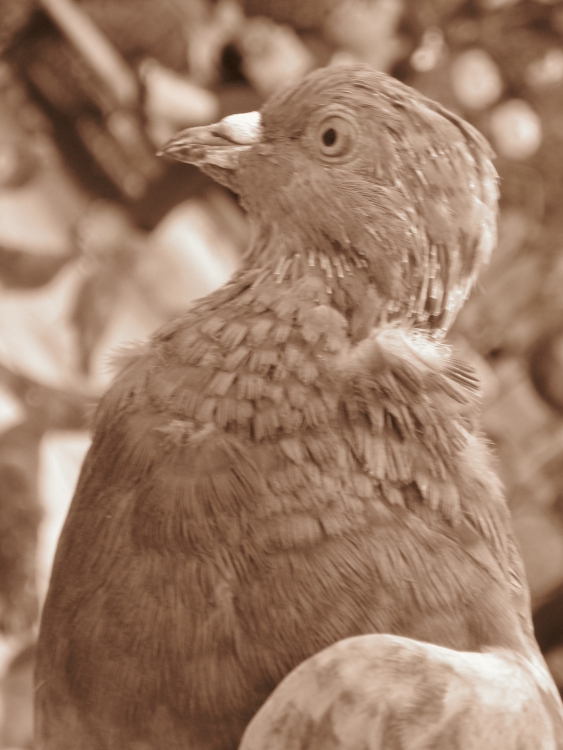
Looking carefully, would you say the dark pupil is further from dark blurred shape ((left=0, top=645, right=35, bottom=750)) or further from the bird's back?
dark blurred shape ((left=0, top=645, right=35, bottom=750))

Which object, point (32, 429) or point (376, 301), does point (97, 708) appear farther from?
point (32, 429)

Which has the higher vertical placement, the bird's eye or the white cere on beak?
the white cere on beak

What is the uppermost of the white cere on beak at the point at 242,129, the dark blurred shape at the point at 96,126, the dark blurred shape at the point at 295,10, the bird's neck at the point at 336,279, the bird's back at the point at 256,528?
the dark blurred shape at the point at 295,10

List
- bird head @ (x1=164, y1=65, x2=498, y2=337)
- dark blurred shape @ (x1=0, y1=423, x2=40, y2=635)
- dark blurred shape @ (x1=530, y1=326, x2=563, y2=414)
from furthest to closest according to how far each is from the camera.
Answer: dark blurred shape @ (x1=530, y1=326, x2=563, y2=414)
dark blurred shape @ (x1=0, y1=423, x2=40, y2=635)
bird head @ (x1=164, y1=65, x2=498, y2=337)

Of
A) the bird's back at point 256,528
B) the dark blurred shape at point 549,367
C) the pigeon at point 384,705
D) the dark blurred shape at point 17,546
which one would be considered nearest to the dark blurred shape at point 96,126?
the dark blurred shape at point 17,546

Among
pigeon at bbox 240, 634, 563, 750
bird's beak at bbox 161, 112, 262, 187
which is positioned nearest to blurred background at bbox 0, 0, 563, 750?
bird's beak at bbox 161, 112, 262, 187

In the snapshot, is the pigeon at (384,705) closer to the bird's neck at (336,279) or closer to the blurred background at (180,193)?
the bird's neck at (336,279)

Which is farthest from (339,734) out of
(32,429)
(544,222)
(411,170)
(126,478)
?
(544,222)

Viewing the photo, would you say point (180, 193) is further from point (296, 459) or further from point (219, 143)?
point (296, 459)
